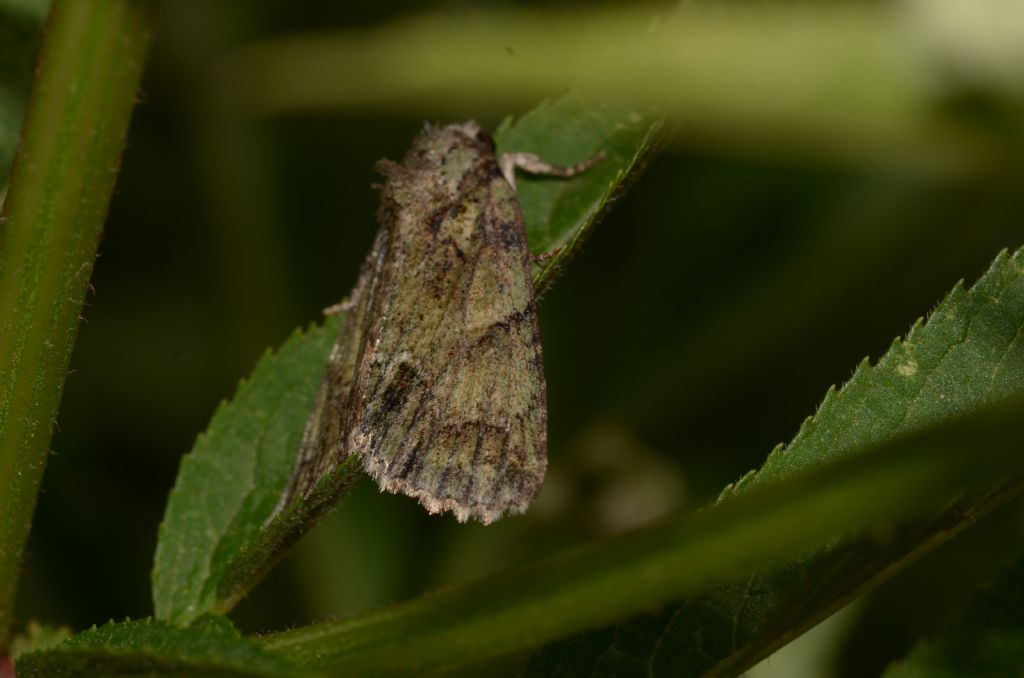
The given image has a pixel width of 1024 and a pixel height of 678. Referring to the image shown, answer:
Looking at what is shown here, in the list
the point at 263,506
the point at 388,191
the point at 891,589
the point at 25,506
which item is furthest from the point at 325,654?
Result: the point at 891,589

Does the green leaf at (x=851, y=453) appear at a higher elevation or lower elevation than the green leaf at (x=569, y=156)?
lower

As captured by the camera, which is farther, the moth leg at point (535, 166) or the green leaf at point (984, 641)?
the moth leg at point (535, 166)

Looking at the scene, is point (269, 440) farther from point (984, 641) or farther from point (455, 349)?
point (984, 641)

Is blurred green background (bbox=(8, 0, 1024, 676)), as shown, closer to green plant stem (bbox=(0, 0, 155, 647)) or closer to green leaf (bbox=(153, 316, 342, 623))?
green leaf (bbox=(153, 316, 342, 623))

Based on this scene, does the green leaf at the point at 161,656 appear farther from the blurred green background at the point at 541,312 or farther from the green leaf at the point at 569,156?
the blurred green background at the point at 541,312

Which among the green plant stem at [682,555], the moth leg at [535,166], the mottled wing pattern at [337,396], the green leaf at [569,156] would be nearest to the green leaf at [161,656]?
the green plant stem at [682,555]

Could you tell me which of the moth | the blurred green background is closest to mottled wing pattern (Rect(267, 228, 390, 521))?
the moth

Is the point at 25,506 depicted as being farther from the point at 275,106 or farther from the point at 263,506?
the point at 275,106
